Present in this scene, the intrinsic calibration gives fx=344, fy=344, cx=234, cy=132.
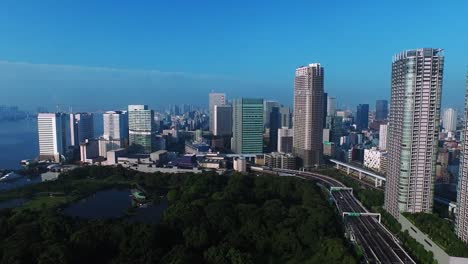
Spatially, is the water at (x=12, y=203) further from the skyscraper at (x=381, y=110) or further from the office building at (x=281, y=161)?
the skyscraper at (x=381, y=110)

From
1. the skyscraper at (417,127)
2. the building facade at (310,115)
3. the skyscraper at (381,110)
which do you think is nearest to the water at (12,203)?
the skyscraper at (417,127)

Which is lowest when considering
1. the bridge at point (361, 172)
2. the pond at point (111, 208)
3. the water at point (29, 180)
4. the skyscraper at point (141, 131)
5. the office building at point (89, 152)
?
the pond at point (111, 208)

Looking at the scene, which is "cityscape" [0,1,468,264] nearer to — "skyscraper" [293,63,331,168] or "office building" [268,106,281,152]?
"skyscraper" [293,63,331,168]

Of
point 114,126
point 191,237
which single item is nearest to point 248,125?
point 114,126

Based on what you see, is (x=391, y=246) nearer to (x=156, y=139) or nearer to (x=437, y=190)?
(x=437, y=190)

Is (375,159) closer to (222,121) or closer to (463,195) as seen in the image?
(463,195)

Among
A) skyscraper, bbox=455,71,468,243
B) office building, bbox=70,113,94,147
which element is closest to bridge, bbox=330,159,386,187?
skyscraper, bbox=455,71,468,243

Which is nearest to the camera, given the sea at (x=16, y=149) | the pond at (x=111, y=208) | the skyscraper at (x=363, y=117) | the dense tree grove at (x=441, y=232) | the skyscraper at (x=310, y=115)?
the dense tree grove at (x=441, y=232)
